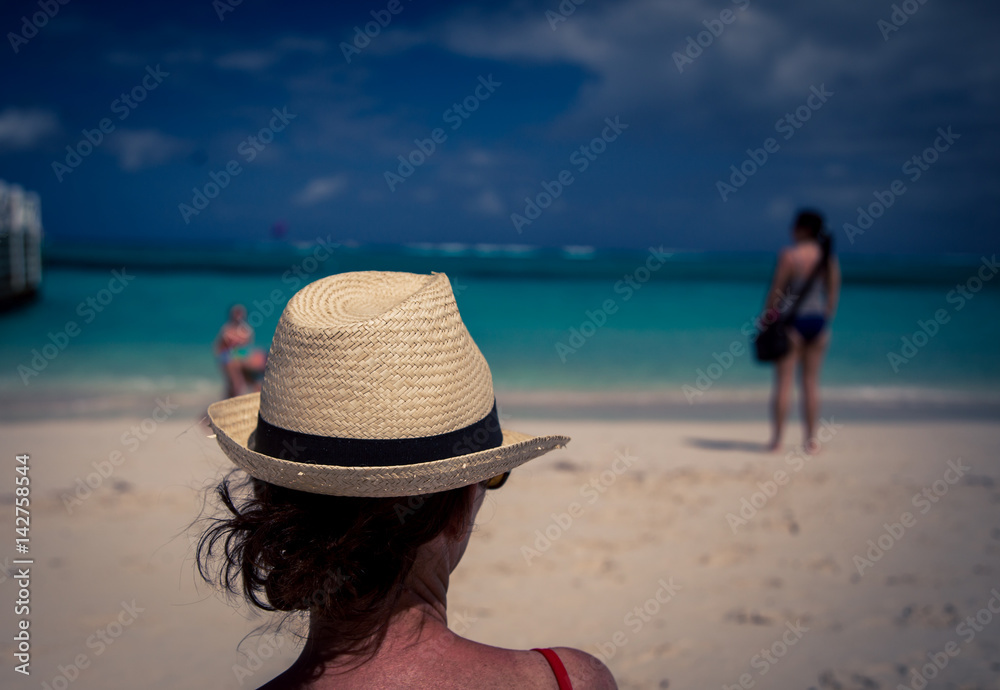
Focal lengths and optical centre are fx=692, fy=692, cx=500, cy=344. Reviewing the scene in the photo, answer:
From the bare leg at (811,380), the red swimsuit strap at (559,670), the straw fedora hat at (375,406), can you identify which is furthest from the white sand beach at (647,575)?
the red swimsuit strap at (559,670)

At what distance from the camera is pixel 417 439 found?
133cm

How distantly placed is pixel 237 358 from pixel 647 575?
5180 millimetres

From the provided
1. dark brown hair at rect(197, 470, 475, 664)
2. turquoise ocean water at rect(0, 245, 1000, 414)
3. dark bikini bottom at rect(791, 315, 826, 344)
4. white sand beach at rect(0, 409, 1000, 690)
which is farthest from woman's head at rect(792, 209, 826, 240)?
dark brown hair at rect(197, 470, 475, 664)

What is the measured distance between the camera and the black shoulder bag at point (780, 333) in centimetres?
629

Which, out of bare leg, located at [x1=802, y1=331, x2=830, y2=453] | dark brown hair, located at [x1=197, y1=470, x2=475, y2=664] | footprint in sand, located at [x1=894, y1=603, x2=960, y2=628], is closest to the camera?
dark brown hair, located at [x1=197, y1=470, x2=475, y2=664]

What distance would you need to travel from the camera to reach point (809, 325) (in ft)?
21.3

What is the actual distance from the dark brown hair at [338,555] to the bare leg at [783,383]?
5.82 m

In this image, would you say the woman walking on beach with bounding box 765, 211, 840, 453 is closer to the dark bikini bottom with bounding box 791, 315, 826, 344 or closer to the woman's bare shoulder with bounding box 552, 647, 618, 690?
the dark bikini bottom with bounding box 791, 315, 826, 344

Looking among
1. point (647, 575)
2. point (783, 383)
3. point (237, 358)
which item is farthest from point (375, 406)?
point (237, 358)

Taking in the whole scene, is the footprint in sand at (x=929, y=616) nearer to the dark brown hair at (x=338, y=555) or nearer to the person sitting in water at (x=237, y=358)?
the dark brown hair at (x=338, y=555)

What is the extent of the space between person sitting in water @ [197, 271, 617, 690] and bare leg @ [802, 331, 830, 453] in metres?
5.93

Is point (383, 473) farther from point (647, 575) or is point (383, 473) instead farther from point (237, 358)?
point (237, 358)

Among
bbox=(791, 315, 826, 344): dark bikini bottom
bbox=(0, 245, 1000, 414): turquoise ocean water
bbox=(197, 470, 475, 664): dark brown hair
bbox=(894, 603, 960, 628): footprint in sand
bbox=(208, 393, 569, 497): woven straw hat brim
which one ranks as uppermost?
bbox=(208, 393, 569, 497): woven straw hat brim

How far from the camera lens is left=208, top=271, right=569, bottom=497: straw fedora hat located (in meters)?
1.28
